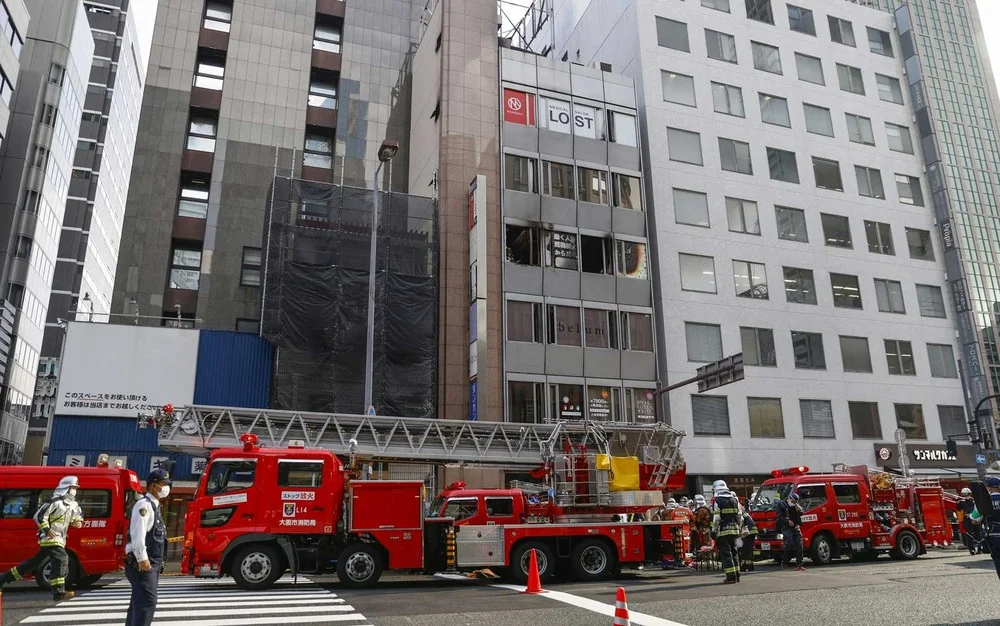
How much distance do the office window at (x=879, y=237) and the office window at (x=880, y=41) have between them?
12.4 m

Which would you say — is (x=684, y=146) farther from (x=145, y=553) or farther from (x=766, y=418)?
(x=145, y=553)

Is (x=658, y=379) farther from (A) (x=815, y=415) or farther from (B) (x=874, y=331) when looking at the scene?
(B) (x=874, y=331)

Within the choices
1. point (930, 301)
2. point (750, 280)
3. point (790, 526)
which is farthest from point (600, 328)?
point (930, 301)

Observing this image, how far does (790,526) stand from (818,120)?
29883 millimetres

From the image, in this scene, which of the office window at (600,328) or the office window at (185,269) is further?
the office window at (185,269)

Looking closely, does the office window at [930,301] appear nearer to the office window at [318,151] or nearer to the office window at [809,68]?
the office window at [809,68]

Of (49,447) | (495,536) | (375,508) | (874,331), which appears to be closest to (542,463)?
(495,536)

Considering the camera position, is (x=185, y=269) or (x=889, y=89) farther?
(x=889, y=89)

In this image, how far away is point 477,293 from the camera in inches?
1193

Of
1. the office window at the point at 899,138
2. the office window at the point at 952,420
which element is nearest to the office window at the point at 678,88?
the office window at the point at 899,138

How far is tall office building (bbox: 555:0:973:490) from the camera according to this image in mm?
34031

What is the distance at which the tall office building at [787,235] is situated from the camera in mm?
34031

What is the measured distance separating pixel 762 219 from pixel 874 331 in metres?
8.59

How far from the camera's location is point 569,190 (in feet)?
110
